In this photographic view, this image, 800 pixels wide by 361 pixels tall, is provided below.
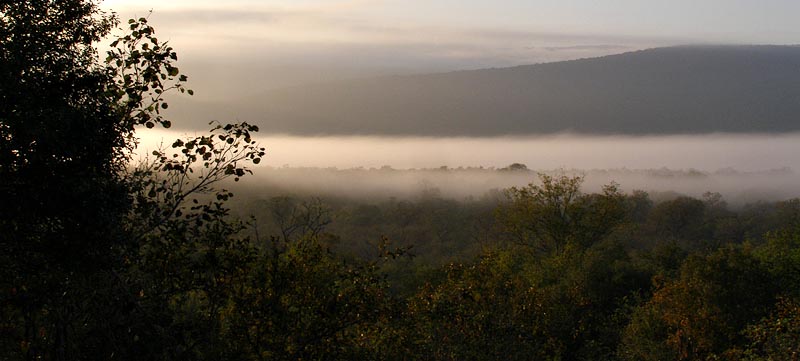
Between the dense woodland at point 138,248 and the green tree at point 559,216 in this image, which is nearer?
the dense woodland at point 138,248

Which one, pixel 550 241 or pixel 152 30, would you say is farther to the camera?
pixel 550 241

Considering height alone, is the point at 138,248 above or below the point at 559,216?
above

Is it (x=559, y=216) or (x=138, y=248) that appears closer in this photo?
(x=138, y=248)

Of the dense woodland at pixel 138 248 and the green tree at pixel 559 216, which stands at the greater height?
the dense woodland at pixel 138 248

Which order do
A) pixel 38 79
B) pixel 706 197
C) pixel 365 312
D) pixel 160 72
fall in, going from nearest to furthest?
pixel 38 79 → pixel 160 72 → pixel 365 312 → pixel 706 197

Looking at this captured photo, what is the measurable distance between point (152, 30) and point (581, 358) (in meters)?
28.7

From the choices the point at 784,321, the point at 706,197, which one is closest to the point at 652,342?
the point at 784,321

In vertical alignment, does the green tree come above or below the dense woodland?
below

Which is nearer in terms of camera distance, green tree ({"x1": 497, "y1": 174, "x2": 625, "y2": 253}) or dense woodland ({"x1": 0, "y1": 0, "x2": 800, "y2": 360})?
dense woodland ({"x1": 0, "y1": 0, "x2": 800, "y2": 360})

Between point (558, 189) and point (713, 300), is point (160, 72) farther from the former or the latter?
point (558, 189)

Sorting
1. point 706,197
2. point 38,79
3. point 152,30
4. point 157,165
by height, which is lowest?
point 706,197

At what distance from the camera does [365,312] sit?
15.0m

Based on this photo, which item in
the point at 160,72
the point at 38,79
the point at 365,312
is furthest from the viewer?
the point at 365,312

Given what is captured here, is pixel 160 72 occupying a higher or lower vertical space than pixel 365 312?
higher
